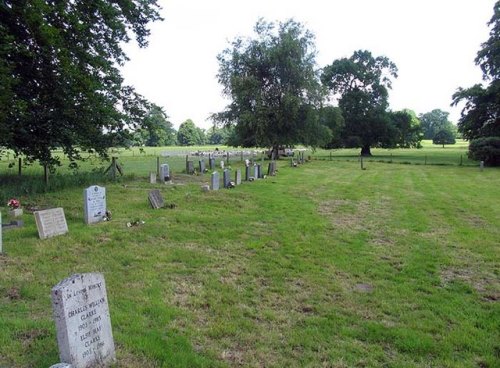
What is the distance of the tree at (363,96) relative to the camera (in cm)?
5416

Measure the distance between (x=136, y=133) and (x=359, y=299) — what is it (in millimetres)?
13266

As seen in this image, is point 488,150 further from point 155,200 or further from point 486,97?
point 155,200

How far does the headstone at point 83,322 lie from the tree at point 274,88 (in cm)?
3295

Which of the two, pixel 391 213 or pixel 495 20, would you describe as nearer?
pixel 391 213

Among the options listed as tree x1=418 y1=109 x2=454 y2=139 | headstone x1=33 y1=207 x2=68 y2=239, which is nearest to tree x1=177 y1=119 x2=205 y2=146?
tree x1=418 y1=109 x2=454 y2=139

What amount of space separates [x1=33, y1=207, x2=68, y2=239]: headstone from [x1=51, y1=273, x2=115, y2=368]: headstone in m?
5.18

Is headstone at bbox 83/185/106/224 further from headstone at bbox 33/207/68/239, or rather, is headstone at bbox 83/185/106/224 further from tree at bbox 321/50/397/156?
tree at bbox 321/50/397/156

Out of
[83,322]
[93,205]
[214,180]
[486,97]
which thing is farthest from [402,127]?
[83,322]

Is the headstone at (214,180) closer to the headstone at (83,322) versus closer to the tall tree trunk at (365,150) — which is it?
the headstone at (83,322)

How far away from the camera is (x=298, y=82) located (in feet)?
123

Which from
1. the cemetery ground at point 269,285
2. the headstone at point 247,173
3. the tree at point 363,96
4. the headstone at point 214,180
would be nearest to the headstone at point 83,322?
the cemetery ground at point 269,285

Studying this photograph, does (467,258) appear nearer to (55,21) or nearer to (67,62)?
(67,62)

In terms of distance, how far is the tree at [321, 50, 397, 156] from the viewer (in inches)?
2132

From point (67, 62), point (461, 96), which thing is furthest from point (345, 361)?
point (461, 96)
